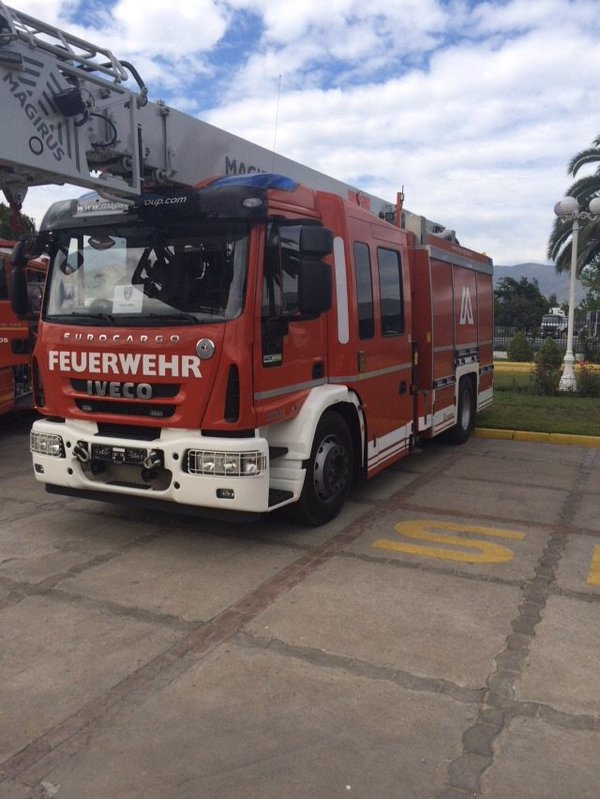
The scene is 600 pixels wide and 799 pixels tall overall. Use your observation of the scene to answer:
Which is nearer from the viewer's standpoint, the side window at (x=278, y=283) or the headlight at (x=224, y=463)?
the headlight at (x=224, y=463)

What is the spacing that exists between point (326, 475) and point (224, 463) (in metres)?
1.22

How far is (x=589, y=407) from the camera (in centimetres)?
1238

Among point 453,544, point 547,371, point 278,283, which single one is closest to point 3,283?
point 278,283

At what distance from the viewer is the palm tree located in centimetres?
2302

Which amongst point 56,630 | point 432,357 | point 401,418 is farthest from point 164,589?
point 432,357

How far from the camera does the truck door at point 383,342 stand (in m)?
6.23

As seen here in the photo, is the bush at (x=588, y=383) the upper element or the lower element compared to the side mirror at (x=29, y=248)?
lower

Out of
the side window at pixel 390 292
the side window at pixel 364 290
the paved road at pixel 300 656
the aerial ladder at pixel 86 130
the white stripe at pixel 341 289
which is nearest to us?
the paved road at pixel 300 656

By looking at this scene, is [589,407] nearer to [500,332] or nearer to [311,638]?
[311,638]

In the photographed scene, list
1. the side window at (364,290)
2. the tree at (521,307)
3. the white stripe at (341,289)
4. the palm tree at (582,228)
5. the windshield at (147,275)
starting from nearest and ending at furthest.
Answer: the windshield at (147,275)
the white stripe at (341,289)
the side window at (364,290)
the palm tree at (582,228)
the tree at (521,307)

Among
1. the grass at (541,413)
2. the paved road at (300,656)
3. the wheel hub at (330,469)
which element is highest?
the wheel hub at (330,469)

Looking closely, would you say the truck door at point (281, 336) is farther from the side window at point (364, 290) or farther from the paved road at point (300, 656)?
the paved road at point (300, 656)

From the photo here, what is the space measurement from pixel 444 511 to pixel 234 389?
267 cm

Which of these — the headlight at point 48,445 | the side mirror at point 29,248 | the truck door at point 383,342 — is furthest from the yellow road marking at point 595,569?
the side mirror at point 29,248
